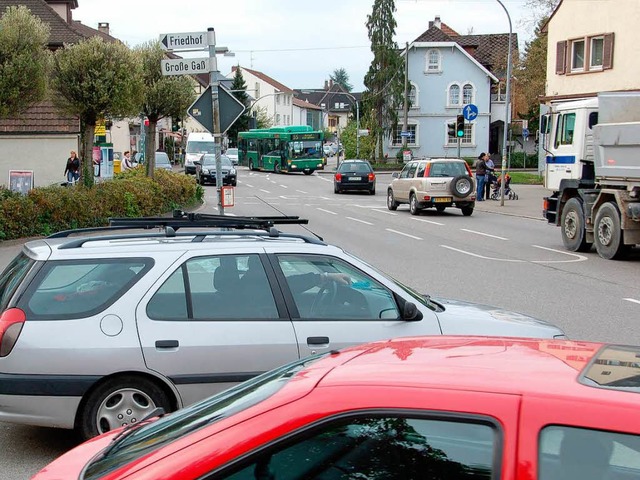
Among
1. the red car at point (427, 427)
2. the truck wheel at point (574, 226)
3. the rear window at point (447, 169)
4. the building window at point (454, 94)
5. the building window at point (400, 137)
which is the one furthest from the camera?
the building window at point (400, 137)

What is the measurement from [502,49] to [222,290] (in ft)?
234

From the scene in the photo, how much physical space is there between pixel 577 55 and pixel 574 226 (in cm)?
2054

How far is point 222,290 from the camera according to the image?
5.86 metres

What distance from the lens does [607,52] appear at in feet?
109

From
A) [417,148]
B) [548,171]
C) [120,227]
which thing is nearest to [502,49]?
[417,148]

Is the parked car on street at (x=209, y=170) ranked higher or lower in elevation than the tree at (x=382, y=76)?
lower

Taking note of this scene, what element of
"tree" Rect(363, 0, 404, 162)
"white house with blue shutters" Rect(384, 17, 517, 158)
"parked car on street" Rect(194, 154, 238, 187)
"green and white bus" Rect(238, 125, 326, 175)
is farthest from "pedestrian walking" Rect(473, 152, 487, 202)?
"white house with blue shutters" Rect(384, 17, 517, 158)

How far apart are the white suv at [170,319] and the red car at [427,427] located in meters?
2.87

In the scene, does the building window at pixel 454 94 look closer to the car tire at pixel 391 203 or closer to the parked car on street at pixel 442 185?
the car tire at pixel 391 203

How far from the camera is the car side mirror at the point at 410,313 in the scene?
575 centimetres

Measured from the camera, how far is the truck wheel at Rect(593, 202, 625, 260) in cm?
Result: 1634

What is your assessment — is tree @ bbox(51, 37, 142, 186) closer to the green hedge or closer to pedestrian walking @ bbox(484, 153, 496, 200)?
the green hedge

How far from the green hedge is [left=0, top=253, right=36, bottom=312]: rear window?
12668 mm

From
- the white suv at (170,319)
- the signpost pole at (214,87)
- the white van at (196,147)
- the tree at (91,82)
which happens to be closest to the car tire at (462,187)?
the tree at (91,82)
